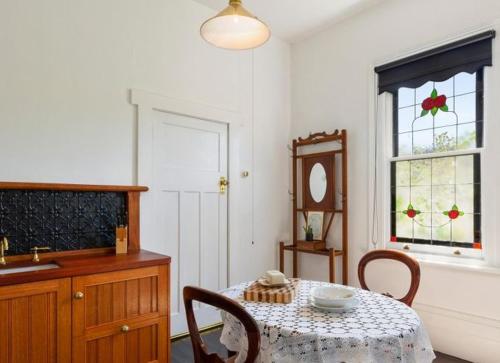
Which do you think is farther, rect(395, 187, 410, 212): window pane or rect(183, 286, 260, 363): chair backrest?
rect(395, 187, 410, 212): window pane

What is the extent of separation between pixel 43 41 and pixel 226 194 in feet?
6.34

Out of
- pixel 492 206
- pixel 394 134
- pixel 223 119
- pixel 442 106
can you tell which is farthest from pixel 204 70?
pixel 492 206

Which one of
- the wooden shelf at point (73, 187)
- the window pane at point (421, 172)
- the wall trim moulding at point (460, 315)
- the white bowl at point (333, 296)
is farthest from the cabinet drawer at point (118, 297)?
the window pane at point (421, 172)

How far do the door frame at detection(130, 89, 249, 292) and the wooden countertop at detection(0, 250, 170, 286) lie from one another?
1.63 ft

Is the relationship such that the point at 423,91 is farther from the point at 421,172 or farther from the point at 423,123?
the point at 421,172

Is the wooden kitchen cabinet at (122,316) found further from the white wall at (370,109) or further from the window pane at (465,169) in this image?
the window pane at (465,169)

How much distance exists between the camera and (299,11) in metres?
3.55

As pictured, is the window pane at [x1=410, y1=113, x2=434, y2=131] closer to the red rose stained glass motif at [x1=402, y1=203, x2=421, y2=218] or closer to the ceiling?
the red rose stained glass motif at [x1=402, y1=203, x2=421, y2=218]

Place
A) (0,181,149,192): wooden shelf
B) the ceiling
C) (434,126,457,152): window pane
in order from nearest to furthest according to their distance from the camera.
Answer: (0,181,149,192): wooden shelf → (434,126,457,152): window pane → the ceiling

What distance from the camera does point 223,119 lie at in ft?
11.7

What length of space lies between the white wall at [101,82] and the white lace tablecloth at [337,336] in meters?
1.65

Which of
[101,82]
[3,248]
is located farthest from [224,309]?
[101,82]

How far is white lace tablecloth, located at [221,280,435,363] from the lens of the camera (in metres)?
1.45

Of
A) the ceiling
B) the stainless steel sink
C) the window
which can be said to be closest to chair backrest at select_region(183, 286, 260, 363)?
the stainless steel sink
